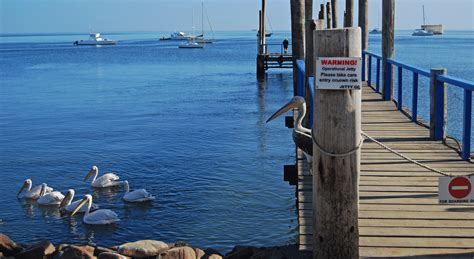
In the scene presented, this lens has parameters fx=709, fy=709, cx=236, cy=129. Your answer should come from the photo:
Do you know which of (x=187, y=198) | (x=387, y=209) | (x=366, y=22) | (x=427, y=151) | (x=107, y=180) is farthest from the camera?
(x=366, y=22)

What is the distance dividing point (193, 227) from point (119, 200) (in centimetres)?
275

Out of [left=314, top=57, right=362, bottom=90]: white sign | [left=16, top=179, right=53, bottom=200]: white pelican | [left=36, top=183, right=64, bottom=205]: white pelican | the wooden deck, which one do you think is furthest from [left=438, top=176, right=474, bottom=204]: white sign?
[left=16, top=179, right=53, bottom=200]: white pelican

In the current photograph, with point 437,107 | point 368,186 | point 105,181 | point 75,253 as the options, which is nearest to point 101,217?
point 105,181

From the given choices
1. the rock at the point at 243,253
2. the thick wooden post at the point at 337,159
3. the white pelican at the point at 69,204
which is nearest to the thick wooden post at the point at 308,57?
the rock at the point at 243,253

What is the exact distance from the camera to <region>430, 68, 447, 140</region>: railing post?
9.33 meters

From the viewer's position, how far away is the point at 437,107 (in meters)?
9.44

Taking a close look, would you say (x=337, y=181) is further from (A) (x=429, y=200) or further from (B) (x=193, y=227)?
(B) (x=193, y=227)

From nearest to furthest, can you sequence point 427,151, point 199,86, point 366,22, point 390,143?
1. point 427,151
2. point 390,143
3. point 366,22
4. point 199,86

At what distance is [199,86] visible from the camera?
3778 cm

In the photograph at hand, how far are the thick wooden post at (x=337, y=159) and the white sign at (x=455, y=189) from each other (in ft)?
1.89

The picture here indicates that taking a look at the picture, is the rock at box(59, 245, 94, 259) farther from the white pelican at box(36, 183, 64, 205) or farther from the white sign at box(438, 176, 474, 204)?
the white sign at box(438, 176, 474, 204)

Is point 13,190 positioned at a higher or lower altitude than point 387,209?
lower

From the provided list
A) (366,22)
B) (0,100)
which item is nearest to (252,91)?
(0,100)

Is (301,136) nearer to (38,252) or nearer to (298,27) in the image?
(38,252)
